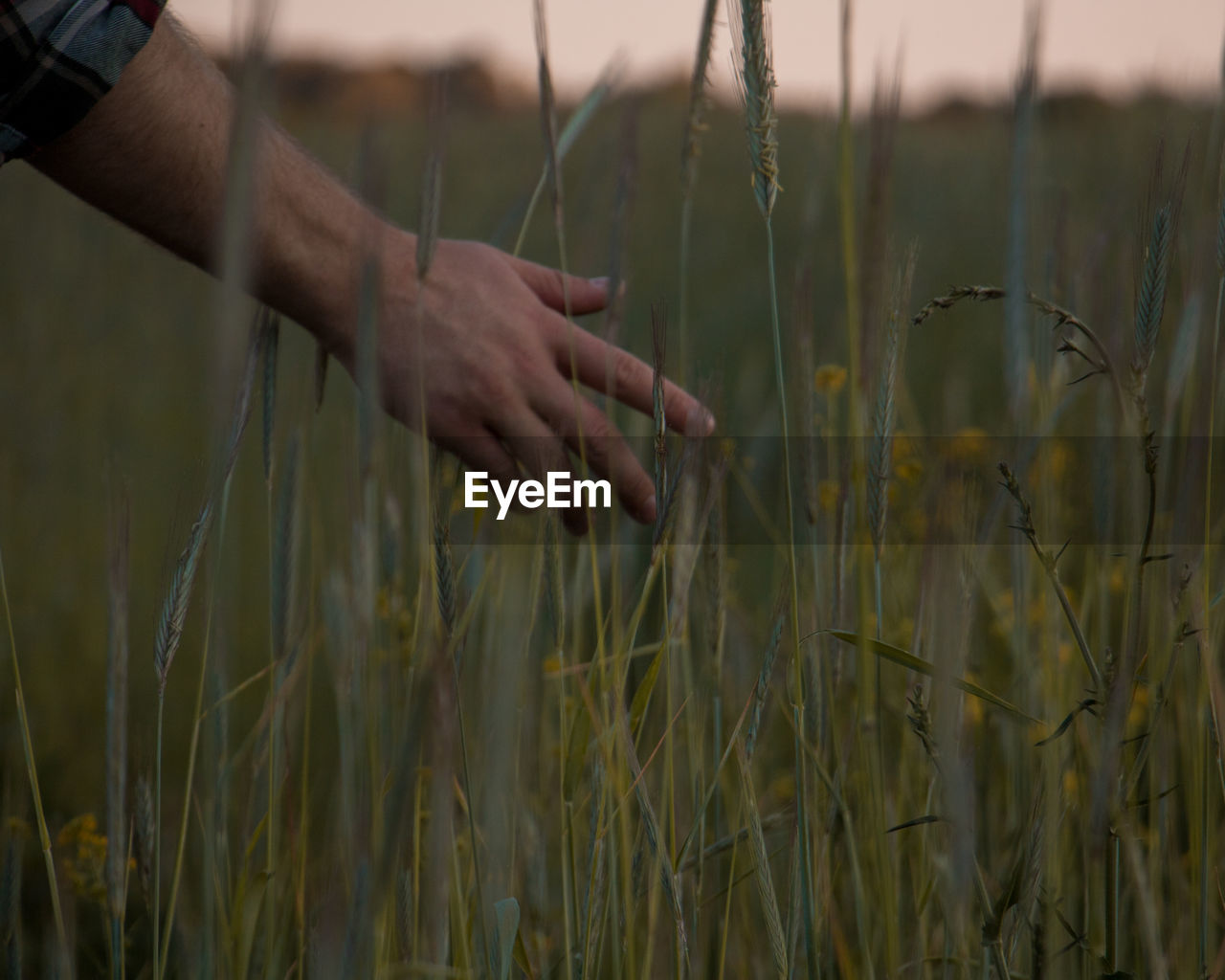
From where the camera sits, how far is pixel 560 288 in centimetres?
95

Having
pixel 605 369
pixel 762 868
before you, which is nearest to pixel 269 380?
pixel 605 369

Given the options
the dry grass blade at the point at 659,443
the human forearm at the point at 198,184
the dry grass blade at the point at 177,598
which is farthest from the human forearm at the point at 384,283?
the dry grass blade at the point at 177,598

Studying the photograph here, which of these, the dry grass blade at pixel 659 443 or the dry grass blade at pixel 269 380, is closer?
the dry grass blade at pixel 659 443

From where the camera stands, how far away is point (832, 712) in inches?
24.3

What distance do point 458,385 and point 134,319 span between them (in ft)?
13.6

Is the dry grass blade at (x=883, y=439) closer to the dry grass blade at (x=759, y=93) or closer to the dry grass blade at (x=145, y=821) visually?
the dry grass blade at (x=759, y=93)

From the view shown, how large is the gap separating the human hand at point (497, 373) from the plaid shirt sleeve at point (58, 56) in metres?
0.23

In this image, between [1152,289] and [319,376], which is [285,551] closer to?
[319,376]

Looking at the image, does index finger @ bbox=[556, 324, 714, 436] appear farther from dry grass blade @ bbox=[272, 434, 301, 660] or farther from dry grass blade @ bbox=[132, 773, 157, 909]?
dry grass blade @ bbox=[132, 773, 157, 909]

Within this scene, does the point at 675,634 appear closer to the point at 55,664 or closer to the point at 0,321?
the point at 55,664

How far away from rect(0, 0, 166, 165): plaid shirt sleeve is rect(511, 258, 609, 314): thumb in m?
0.34

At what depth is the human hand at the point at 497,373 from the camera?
79cm

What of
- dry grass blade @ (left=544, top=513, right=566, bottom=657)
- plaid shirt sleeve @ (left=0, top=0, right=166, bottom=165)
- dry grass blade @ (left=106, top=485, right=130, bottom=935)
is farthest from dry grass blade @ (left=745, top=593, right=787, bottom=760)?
plaid shirt sleeve @ (left=0, top=0, right=166, bottom=165)

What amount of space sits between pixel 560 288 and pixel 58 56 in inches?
17.4
